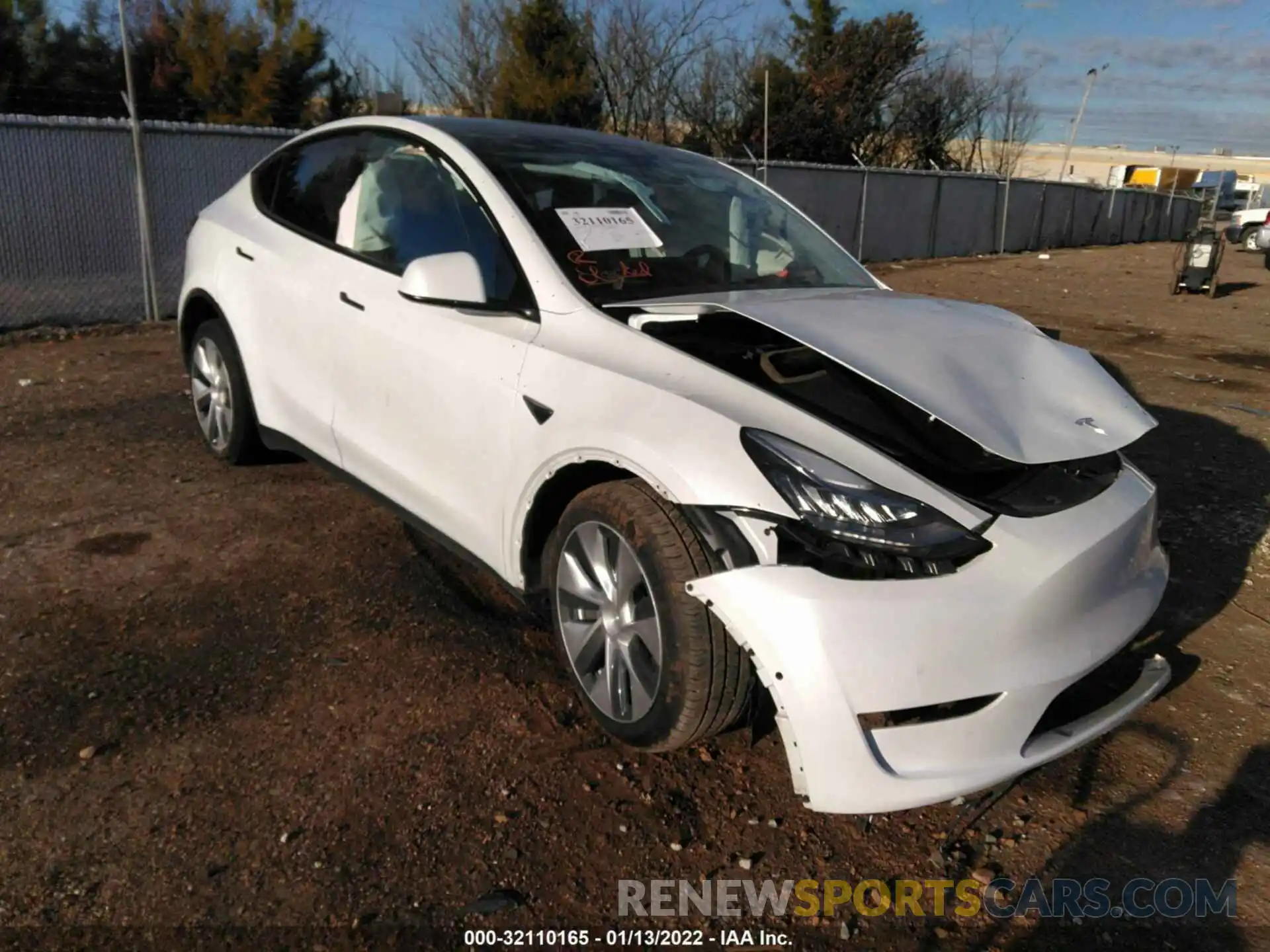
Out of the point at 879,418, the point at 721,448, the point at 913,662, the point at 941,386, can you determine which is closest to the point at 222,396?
the point at 721,448

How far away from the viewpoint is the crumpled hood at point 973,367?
2.49 m

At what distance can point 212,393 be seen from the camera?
4.64 metres

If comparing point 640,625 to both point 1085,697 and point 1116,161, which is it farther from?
point 1116,161

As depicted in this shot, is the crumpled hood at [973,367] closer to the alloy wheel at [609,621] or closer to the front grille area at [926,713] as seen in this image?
the front grille area at [926,713]

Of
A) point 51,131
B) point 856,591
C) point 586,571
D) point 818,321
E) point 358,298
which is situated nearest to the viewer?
point 856,591

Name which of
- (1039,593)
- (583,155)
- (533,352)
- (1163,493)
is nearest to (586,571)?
(533,352)

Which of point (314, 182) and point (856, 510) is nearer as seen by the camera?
point (856, 510)

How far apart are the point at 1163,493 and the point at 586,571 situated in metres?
3.51

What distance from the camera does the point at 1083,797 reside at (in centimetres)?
259

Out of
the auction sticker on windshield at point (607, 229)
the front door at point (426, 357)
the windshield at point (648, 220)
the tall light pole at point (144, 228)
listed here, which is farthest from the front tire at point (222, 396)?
the tall light pole at point (144, 228)

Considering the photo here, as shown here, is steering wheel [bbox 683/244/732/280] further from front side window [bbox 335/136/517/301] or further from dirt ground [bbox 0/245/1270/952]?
dirt ground [bbox 0/245/1270/952]

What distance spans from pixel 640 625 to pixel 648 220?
1.53 m

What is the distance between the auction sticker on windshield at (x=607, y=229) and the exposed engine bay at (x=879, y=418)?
1.22ft

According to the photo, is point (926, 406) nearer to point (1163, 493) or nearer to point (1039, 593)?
point (1039, 593)
